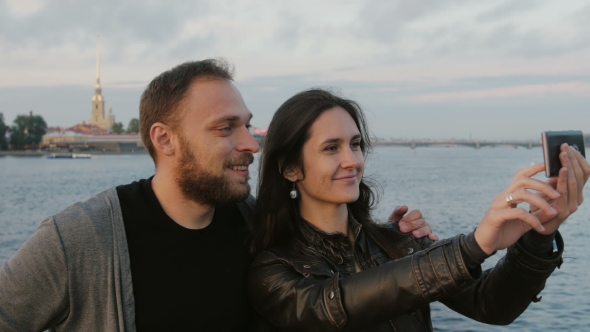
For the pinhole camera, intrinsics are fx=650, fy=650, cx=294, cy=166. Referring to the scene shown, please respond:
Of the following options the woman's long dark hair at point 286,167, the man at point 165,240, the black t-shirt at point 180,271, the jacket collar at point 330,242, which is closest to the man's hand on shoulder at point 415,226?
the man at point 165,240

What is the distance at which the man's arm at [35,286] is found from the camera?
2.07m

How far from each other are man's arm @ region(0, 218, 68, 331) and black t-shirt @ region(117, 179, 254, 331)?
26 cm

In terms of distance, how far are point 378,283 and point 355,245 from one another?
0.57 meters

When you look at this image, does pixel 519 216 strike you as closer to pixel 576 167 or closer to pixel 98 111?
pixel 576 167

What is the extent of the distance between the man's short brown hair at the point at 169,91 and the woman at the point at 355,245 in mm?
341

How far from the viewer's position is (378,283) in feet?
6.73

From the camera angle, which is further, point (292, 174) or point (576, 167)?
point (292, 174)

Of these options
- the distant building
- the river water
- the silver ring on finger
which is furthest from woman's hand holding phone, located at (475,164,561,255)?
the distant building

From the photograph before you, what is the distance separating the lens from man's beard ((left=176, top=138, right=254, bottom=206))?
249cm

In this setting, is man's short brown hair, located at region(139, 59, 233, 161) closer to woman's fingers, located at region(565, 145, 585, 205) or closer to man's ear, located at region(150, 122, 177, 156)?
man's ear, located at region(150, 122, 177, 156)

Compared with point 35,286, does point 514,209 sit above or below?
above

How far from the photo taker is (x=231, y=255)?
8.32 feet

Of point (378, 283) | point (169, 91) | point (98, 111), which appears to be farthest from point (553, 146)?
point (98, 111)

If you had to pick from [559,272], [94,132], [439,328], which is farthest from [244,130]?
[94,132]
